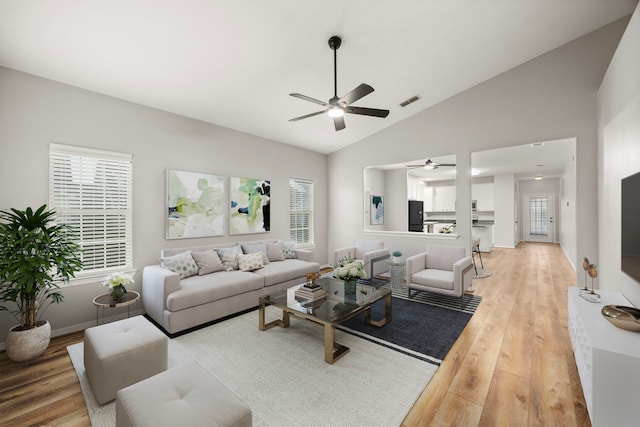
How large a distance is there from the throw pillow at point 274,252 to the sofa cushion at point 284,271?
162 mm

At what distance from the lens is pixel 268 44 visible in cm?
299

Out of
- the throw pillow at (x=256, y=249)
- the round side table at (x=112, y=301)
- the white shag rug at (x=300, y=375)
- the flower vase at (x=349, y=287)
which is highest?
the throw pillow at (x=256, y=249)

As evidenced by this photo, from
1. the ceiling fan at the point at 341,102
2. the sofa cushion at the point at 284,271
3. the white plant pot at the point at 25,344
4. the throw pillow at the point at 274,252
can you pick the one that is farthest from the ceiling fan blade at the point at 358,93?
the white plant pot at the point at 25,344

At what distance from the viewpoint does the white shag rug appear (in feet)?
6.21

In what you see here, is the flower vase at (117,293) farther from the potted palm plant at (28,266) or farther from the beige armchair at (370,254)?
the beige armchair at (370,254)

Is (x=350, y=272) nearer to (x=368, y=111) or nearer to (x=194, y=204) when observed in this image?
(x=368, y=111)

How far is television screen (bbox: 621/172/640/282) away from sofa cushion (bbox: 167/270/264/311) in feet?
12.6

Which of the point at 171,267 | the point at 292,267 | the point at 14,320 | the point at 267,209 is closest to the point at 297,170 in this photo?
the point at 267,209

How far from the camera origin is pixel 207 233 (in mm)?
4516

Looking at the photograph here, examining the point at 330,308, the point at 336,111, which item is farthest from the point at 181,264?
the point at 336,111

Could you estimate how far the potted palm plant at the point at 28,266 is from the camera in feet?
7.92

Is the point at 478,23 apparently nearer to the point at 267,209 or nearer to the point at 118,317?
the point at 267,209

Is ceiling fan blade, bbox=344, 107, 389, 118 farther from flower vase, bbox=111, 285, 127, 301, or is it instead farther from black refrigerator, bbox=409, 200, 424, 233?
black refrigerator, bbox=409, 200, 424, 233

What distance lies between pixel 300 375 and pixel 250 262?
7.45 feet
